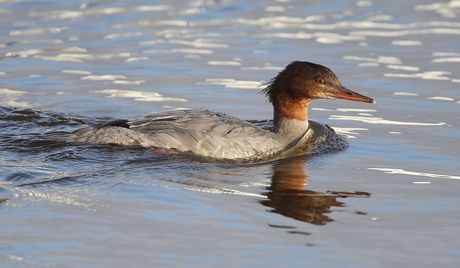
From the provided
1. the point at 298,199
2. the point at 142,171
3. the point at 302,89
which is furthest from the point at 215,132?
the point at 298,199

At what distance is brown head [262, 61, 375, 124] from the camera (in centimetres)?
989

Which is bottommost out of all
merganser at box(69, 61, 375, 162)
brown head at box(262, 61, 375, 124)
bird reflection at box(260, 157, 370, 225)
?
bird reflection at box(260, 157, 370, 225)

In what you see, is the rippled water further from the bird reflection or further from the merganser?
the merganser

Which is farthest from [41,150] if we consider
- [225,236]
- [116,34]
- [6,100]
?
[116,34]

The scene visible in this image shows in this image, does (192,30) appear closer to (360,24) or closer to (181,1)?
(181,1)

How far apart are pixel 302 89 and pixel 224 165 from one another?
1.75 m

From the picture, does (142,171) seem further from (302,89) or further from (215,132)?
(302,89)

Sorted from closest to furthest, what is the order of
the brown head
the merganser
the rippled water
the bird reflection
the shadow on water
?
the rippled water, the bird reflection, the shadow on water, the merganser, the brown head

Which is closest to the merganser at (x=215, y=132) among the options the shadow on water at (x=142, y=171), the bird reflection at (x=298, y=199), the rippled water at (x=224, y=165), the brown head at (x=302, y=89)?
the brown head at (x=302, y=89)

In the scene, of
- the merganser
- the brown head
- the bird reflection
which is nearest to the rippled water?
the bird reflection

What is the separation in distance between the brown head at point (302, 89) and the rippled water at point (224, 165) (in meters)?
0.73

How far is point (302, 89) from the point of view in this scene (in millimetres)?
10023

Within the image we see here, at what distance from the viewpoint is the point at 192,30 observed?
15578 mm

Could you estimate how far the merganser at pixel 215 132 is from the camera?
930cm
